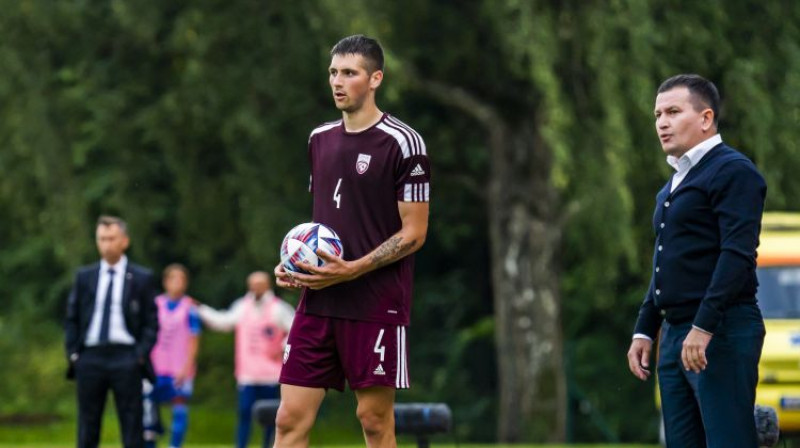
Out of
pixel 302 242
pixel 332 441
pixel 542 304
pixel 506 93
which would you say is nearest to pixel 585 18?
pixel 506 93

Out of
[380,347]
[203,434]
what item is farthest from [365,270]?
[203,434]

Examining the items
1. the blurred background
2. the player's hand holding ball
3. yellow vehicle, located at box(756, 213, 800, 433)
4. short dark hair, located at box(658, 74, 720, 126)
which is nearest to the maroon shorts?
the player's hand holding ball

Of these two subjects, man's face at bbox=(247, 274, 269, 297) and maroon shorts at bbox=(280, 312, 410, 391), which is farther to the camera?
man's face at bbox=(247, 274, 269, 297)

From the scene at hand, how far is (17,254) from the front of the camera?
3105 cm

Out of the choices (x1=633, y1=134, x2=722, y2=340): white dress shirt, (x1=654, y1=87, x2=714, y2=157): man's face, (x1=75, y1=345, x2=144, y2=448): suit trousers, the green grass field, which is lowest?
the green grass field

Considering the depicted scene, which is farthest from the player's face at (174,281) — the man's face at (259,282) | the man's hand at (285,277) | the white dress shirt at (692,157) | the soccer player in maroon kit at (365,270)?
the white dress shirt at (692,157)

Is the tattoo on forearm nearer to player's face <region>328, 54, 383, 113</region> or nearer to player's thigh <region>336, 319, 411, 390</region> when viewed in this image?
player's thigh <region>336, 319, 411, 390</region>

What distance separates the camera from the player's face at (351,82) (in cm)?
739

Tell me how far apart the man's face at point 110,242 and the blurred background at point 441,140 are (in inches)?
292

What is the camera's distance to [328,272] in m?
7.24

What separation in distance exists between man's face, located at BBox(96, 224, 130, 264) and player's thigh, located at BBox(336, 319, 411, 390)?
18.4 ft

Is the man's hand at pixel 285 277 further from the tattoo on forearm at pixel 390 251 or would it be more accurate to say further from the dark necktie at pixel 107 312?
the dark necktie at pixel 107 312

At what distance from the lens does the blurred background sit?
19875mm

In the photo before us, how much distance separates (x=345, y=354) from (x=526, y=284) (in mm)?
17621
